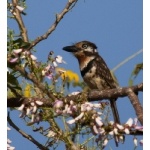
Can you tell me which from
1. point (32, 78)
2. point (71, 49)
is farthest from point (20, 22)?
A: point (32, 78)

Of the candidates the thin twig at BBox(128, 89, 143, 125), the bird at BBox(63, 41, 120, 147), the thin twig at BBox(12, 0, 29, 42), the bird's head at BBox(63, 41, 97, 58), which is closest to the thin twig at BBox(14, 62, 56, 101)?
the thin twig at BBox(128, 89, 143, 125)

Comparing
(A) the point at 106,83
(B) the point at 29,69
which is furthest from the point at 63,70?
(A) the point at 106,83

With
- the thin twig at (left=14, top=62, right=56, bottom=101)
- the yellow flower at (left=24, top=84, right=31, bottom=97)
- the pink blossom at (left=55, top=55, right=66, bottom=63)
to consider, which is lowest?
the yellow flower at (left=24, top=84, right=31, bottom=97)

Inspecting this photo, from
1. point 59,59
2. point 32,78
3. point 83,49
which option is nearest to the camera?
point 32,78

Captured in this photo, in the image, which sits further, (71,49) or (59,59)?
(71,49)

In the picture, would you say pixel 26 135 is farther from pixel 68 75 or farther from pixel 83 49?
pixel 83 49

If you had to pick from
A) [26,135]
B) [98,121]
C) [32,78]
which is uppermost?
[32,78]

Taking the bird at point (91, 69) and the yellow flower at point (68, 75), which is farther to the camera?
the bird at point (91, 69)

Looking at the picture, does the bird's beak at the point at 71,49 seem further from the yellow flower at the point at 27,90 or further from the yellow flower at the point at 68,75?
the yellow flower at the point at 27,90

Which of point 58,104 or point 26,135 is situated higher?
point 58,104

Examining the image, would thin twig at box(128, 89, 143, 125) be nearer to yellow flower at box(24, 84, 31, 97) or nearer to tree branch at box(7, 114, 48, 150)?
tree branch at box(7, 114, 48, 150)

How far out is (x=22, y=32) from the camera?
2.49m

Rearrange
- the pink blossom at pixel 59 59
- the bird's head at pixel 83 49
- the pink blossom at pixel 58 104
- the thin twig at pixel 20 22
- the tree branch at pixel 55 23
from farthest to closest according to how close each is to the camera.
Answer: the bird's head at pixel 83 49, the thin twig at pixel 20 22, the tree branch at pixel 55 23, the pink blossom at pixel 59 59, the pink blossom at pixel 58 104

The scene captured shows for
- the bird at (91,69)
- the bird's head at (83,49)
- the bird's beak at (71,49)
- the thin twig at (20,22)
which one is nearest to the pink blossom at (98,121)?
the thin twig at (20,22)
